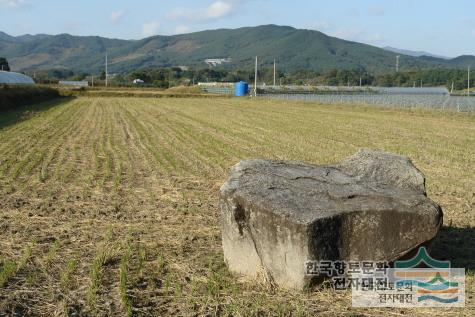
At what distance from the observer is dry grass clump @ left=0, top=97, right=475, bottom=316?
16.3 feet

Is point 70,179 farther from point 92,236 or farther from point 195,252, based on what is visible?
point 195,252

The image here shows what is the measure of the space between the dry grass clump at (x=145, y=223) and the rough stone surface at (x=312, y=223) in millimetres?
318

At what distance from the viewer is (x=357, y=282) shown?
17.7 ft

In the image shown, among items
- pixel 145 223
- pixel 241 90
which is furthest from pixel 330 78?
pixel 145 223

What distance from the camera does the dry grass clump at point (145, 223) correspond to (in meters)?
4.97

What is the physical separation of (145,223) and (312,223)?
3424 millimetres

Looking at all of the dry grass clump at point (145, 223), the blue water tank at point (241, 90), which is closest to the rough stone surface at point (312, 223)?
the dry grass clump at point (145, 223)

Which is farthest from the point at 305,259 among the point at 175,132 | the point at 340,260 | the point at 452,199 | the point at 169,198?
the point at 175,132

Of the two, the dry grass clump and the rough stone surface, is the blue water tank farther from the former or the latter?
the rough stone surface

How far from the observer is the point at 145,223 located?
7.66 metres

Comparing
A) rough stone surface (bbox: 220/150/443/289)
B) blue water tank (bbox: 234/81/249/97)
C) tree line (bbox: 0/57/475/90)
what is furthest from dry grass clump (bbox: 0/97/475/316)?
A: tree line (bbox: 0/57/475/90)

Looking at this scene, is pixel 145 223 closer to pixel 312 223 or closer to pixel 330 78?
pixel 312 223

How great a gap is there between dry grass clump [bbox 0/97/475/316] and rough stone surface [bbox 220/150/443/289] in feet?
1.04

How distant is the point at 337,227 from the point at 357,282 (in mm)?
724
